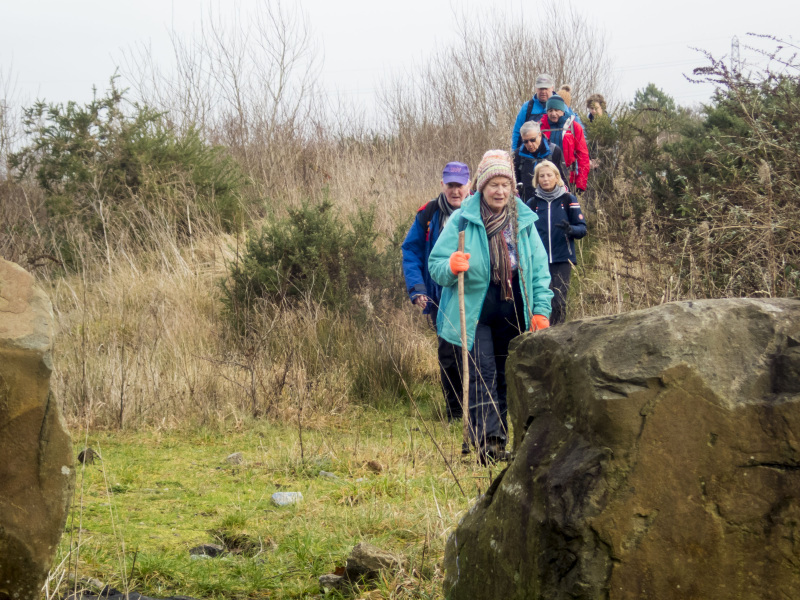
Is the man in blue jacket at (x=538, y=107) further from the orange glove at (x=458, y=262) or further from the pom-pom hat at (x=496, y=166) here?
the orange glove at (x=458, y=262)

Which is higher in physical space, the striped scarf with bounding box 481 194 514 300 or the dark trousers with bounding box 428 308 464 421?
the striped scarf with bounding box 481 194 514 300

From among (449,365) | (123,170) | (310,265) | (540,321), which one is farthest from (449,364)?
(123,170)

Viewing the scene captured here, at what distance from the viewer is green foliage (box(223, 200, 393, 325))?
338 inches

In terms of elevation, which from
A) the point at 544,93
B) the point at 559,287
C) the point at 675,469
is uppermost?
the point at 544,93

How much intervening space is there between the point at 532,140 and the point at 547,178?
56.8 inches

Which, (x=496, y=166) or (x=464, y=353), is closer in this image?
(x=464, y=353)

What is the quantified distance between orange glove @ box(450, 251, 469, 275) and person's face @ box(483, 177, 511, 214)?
463 millimetres

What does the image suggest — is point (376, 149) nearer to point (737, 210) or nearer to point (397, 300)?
point (397, 300)

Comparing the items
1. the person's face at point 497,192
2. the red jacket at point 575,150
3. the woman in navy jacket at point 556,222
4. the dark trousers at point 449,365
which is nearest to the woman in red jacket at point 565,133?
the red jacket at point 575,150

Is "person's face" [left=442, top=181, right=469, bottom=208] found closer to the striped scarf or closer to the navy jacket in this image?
the striped scarf

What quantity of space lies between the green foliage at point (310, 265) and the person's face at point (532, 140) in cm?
181

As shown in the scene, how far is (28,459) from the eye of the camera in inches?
102

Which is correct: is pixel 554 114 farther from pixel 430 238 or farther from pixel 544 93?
pixel 430 238

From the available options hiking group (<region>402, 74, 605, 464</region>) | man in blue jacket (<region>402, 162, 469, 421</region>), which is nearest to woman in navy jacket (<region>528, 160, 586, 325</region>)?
man in blue jacket (<region>402, 162, 469, 421</region>)
